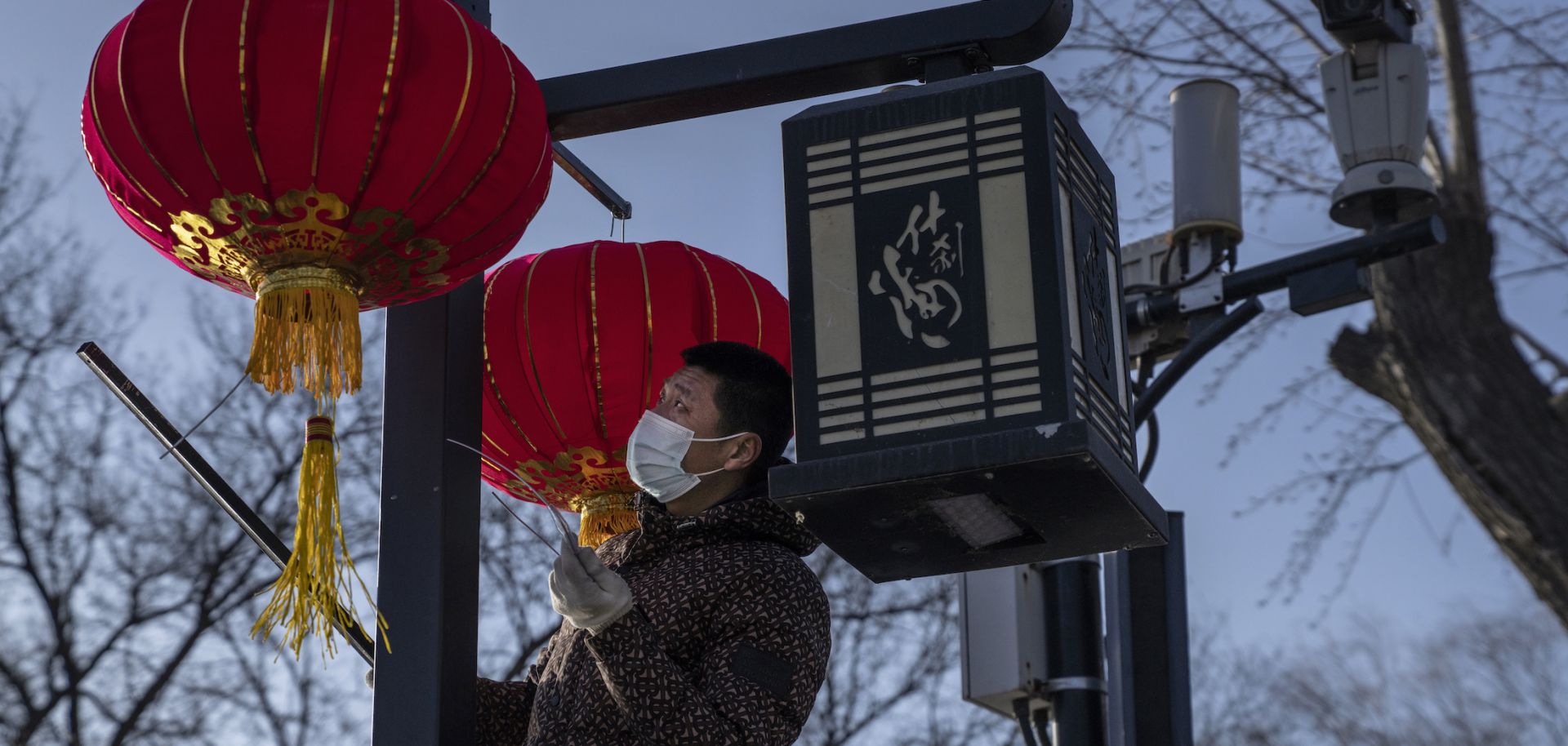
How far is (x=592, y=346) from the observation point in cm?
396

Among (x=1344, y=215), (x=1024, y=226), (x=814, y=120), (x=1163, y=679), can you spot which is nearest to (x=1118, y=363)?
(x=1024, y=226)

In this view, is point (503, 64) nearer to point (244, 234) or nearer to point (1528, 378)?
point (244, 234)

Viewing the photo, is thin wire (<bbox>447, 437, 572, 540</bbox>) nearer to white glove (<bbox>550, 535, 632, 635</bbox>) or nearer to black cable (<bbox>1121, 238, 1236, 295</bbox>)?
white glove (<bbox>550, 535, 632, 635</bbox>)

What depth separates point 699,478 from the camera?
3527 mm

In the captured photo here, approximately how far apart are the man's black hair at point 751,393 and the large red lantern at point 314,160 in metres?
0.48

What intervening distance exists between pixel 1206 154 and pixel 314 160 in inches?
136

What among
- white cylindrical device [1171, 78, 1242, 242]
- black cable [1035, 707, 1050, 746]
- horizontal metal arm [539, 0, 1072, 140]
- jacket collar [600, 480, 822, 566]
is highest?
white cylindrical device [1171, 78, 1242, 242]

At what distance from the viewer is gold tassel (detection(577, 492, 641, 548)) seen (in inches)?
159

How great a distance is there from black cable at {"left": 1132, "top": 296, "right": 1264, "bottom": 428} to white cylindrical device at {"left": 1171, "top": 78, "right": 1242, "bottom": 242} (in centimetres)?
37

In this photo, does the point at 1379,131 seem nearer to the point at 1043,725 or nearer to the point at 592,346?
the point at 1043,725

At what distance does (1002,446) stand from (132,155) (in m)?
1.47

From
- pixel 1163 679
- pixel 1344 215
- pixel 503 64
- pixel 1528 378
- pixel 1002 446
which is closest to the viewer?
pixel 1002 446

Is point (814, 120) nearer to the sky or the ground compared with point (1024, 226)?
nearer to the sky

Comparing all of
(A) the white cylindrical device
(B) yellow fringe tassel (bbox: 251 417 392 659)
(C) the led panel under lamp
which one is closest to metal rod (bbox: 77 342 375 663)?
(B) yellow fringe tassel (bbox: 251 417 392 659)
